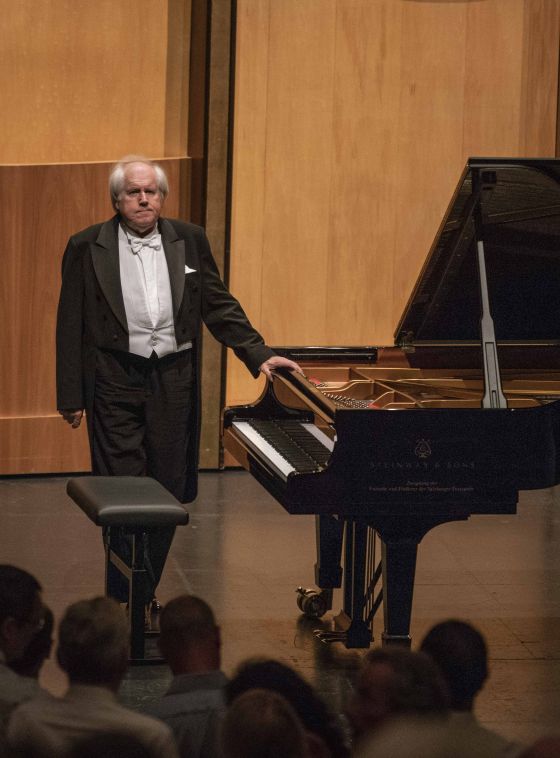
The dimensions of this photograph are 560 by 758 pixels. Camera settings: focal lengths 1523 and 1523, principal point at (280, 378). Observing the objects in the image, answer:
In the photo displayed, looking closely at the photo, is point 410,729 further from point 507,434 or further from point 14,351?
point 14,351

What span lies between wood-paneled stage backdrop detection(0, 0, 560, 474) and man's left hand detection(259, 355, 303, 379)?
9.37 feet

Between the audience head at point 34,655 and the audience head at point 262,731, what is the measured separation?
89 centimetres

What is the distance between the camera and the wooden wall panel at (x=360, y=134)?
315 inches

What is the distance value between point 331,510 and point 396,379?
4.26 ft

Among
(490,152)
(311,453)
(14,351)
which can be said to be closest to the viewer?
(311,453)

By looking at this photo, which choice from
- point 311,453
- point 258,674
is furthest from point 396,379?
point 258,674

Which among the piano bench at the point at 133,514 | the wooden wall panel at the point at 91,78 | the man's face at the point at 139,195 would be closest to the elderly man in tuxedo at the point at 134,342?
the man's face at the point at 139,195

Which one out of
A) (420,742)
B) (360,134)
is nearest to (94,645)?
(420,742)

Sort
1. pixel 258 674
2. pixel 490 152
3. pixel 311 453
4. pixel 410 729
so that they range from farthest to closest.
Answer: pixel 490 152
pixel 311 453
pixel 258 674
pixel 410 729

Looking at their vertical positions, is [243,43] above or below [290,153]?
above

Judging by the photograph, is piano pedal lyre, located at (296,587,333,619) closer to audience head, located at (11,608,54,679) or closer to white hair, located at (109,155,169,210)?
white hair, located at (109,155,169,210)

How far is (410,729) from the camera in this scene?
2242mm

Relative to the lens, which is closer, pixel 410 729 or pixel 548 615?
pixel 410 729

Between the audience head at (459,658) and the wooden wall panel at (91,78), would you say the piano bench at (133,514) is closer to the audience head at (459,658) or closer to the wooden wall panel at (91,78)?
the audience head at (459,658)
